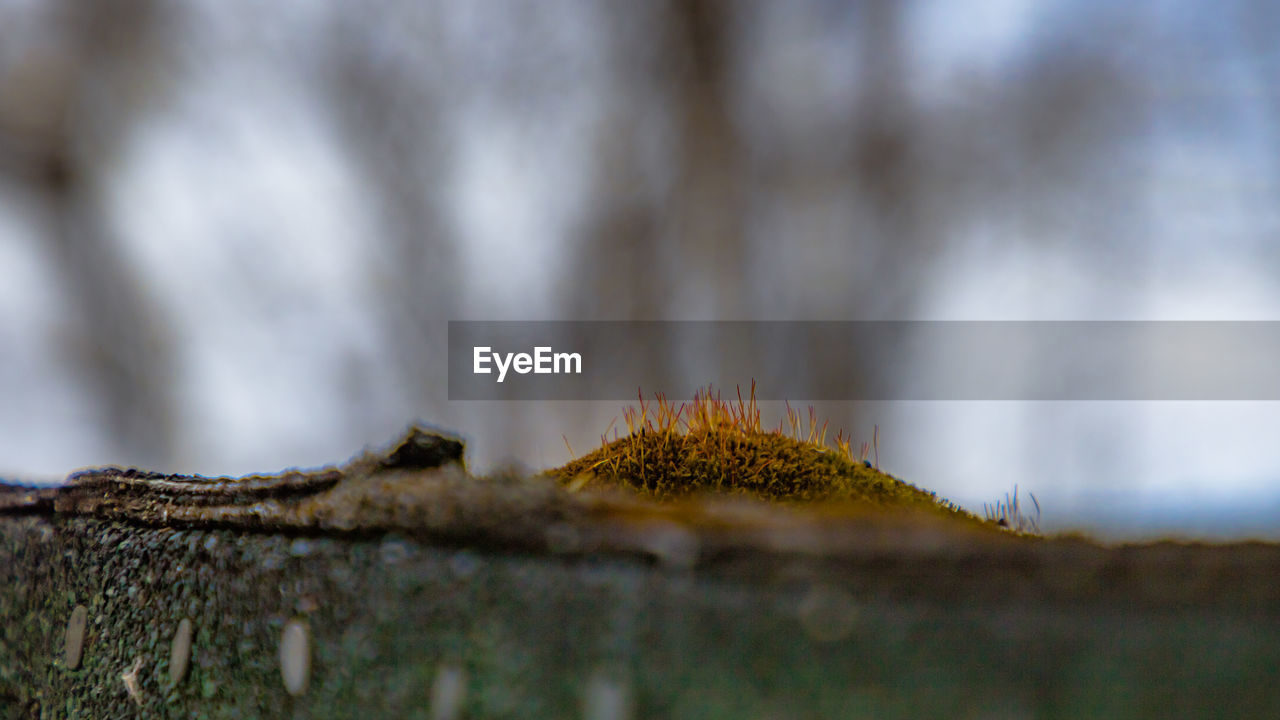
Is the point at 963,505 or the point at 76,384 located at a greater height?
the point at 76,384

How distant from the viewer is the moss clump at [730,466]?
522mm

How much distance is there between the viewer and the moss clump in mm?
522

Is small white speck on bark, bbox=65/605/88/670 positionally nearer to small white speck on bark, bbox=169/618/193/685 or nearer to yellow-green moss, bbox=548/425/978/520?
small white speck on bark, bbox=169/618/193/685

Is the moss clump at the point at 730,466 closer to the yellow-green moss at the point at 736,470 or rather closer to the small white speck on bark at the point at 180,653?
the yellow-green moss at the point at 736,470

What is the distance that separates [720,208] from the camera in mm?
2094

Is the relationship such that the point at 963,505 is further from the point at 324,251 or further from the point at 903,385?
the point at 324,251

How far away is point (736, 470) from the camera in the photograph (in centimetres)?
53

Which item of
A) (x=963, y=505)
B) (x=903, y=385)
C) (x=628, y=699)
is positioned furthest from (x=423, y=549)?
(x=903, y=385)

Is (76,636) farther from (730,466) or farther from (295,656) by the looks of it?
(730,466)

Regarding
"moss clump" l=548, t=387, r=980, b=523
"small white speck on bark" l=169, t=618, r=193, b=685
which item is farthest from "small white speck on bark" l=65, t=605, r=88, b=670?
"moss clump" l=548, t=387, r=980, b=523

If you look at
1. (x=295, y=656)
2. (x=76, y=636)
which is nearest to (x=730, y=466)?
(x=295, y=656)

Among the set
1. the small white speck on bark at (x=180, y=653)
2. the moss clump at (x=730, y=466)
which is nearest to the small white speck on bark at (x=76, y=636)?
the small white speck on bark at (x=180, y=653)

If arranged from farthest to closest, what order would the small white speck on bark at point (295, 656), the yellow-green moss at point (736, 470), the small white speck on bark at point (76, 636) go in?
the yellow-green moss at point (736, 470), the small white speck on bark at point (76, 636), the small white speck on bark at point (295, 656)

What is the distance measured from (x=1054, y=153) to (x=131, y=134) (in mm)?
2652
